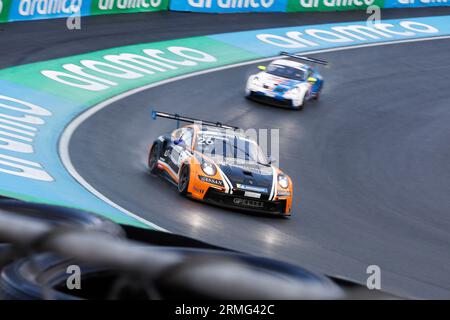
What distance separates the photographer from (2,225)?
9.57 feet

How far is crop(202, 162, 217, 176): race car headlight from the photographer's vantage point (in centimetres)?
1355

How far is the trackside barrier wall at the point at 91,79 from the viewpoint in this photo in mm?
13046

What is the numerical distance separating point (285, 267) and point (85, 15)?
24.3 meters

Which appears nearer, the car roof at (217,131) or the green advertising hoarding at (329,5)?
the car roof at (217,131)

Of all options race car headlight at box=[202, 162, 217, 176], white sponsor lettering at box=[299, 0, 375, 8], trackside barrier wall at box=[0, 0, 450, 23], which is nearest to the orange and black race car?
race car headlight at box=[202, 162, 217, 176]

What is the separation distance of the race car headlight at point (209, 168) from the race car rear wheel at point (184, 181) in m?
0.27

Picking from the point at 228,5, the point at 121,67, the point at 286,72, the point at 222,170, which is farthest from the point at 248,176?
the point at 228,5

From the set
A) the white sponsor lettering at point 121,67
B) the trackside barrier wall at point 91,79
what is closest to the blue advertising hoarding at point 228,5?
the trackside barrier wall at point 91,79

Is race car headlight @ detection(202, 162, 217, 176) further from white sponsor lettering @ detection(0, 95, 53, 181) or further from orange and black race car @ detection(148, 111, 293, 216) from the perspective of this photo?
white sponsor lettering @ detection(0, 95, 53, 181)

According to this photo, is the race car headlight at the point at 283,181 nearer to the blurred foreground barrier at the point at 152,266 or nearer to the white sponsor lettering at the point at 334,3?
the blurred foreground barrier at the point at 152,266

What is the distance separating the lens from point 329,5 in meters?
33.2

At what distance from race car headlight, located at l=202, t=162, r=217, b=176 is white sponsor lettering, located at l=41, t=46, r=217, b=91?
7966 mm

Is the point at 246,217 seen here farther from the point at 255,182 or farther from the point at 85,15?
the point at 85,15
